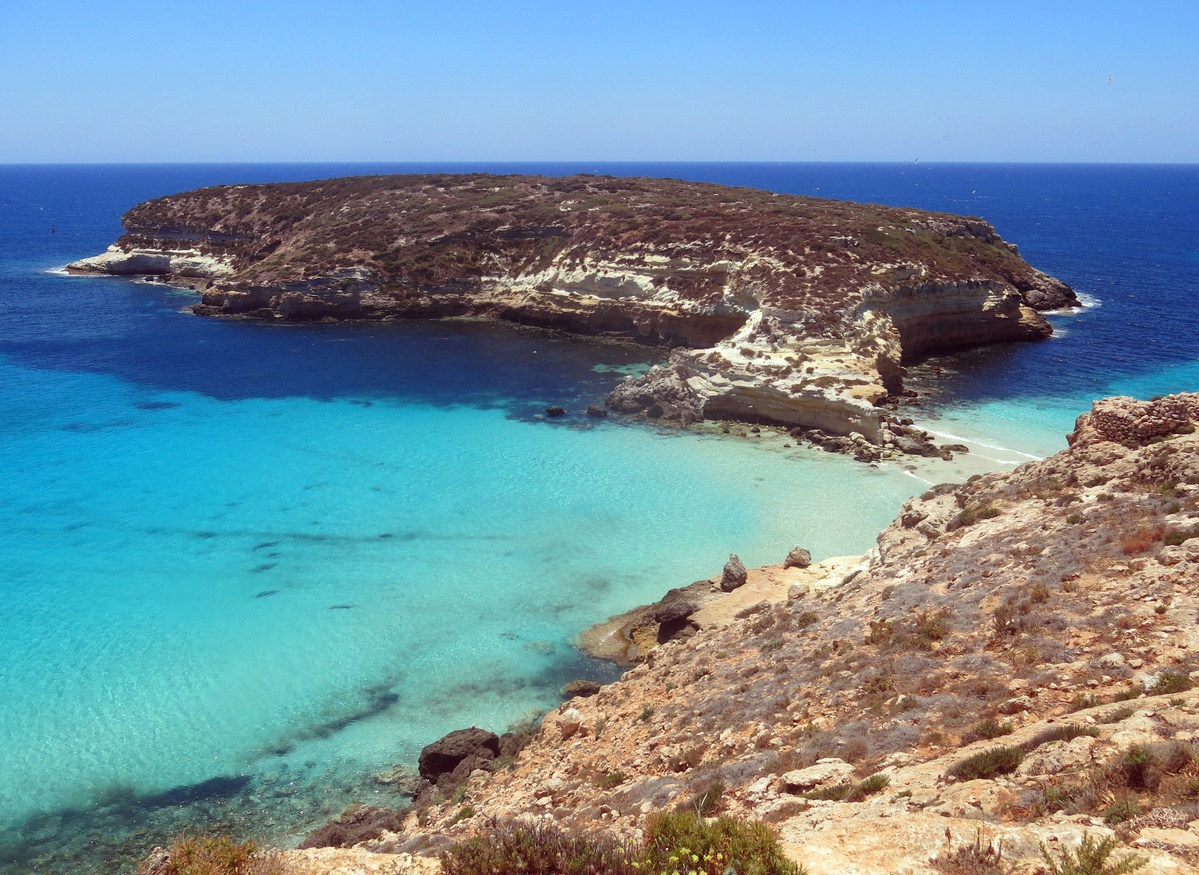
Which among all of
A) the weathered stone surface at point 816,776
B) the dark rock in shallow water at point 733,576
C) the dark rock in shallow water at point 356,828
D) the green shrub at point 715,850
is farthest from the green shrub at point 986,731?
the dark rock in shallow water at point 733,576

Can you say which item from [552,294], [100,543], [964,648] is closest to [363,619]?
[100,543]

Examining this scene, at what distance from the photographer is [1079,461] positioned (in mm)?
18266

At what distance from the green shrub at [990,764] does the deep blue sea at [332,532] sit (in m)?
12.6

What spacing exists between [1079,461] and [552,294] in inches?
1973

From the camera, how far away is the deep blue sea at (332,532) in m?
18.8

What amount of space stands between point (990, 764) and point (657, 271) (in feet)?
171

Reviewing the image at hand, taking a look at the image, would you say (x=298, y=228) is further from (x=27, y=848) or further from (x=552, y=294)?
(x=27, y=848)

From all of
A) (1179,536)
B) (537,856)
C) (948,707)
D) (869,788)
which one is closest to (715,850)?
(537,856)

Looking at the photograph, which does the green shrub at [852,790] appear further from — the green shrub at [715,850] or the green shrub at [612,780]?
the green shrub at [612,780]

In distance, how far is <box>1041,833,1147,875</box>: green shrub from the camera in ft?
22.4

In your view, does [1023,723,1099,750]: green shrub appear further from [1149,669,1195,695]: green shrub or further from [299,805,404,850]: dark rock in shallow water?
[299,805,404,850]: dark rock in shallow water

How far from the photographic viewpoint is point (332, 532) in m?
29.9

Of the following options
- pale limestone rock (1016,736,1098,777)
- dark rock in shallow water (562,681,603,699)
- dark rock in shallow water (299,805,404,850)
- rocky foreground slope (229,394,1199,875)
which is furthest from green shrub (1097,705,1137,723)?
dark rock in shallow water (562,681,603,699)

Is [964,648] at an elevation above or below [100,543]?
above
